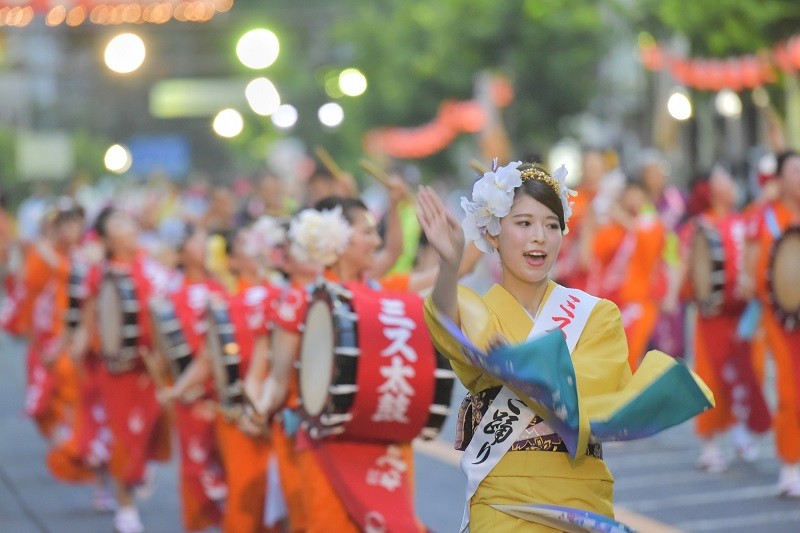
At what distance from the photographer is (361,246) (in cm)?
768

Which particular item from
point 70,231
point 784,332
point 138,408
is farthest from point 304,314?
point 70,231

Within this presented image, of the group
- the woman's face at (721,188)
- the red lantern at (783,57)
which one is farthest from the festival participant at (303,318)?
the red lantern at (783,57)

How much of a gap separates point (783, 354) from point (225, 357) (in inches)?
146

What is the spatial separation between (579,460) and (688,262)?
7.81 metres

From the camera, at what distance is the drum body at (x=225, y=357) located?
9.09 meters

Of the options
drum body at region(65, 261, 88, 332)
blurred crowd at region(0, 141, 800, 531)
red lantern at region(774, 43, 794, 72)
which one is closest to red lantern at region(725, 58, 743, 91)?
red lantern at region(774, 43, 794, 72)

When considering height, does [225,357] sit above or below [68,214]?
below

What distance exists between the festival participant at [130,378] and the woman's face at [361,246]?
366 centimetres

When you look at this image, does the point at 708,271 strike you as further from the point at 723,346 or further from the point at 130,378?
the point at 130,378

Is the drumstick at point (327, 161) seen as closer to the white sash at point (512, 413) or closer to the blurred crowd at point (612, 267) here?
the blurred crowd at point (612, 267)

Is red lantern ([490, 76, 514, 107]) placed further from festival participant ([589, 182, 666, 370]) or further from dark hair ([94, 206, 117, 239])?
dark hair ([94, 206, 117, 239])

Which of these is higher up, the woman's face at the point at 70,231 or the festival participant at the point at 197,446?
the woman's face at the point at 70,231

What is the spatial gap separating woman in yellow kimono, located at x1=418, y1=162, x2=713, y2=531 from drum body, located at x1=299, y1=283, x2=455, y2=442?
1.56 meters

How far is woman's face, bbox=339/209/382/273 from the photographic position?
7676mm
